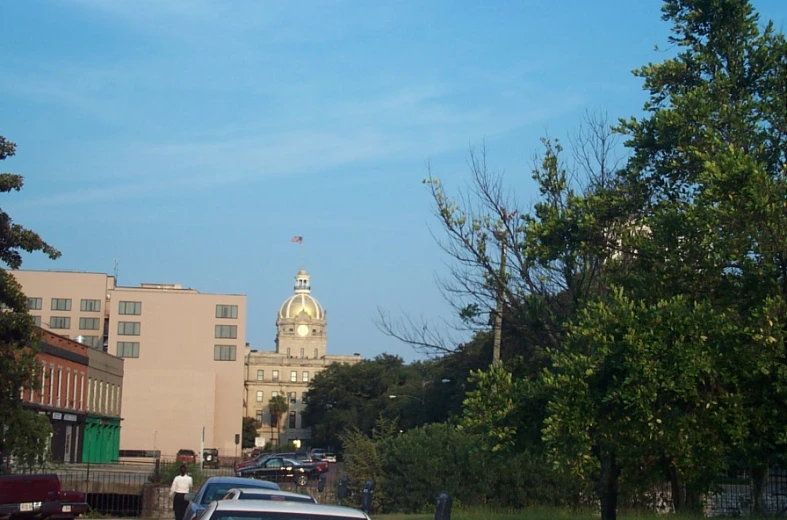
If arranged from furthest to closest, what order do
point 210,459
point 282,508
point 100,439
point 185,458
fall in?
point 210,459
point 100,439
point 185,458
point 282,508

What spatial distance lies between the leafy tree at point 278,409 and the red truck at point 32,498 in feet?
382

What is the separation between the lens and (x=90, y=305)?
89.6 meters

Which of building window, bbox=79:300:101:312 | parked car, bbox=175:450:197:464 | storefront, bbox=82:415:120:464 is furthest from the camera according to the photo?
building window, bbox=79:300:101:312

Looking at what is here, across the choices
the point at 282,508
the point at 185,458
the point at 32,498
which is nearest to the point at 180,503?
the point at 32,498

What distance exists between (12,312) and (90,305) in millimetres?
68921

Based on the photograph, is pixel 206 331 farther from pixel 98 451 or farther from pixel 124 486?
pixel 124 486

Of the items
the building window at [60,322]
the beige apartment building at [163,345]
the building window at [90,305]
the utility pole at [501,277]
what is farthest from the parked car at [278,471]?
the building window at [90,305]

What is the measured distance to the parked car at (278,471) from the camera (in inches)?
1623

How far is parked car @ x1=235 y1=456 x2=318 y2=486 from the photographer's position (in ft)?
135

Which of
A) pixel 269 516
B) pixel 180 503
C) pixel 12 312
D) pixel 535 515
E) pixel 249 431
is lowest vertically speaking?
pixel 249 431

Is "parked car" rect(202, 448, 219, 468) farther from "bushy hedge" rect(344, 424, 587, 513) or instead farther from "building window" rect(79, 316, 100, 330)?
"bushy hedge" rect(344, 424, 587, 513)

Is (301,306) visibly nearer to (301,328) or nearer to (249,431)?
(301,328)

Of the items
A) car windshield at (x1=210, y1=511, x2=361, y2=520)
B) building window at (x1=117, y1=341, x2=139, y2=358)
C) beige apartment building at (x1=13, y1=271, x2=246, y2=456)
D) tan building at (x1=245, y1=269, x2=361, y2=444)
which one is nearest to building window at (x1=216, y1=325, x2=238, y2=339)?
beige apartment building at (x1=13, y1=271, x2=246, y2=456)

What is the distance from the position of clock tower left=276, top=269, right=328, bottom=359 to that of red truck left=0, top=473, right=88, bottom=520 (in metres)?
138
